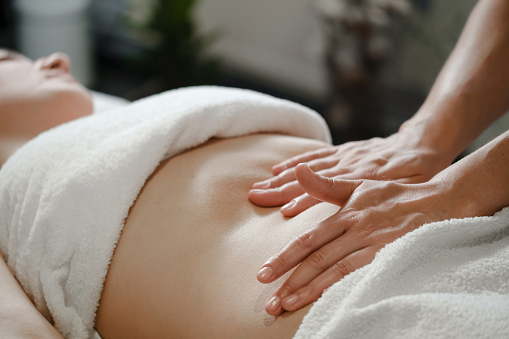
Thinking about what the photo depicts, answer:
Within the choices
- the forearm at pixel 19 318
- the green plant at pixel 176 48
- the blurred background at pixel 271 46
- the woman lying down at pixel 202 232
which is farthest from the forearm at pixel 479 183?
the green plant at pixel 176 48

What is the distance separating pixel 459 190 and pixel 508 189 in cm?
8

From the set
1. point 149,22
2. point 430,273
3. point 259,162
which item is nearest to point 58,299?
point 259,162

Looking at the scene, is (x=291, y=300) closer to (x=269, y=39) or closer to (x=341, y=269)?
(x=341, y=269)

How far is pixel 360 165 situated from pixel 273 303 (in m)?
0.41

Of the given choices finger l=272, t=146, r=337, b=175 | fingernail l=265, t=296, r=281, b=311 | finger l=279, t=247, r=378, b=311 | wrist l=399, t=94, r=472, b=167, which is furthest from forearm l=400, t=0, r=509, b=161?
fingernail l=265, t=296, r=281, b=311

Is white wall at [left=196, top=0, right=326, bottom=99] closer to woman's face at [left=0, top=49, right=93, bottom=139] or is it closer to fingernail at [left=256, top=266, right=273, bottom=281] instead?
woman's face at [left=0, top=49, right=93, bottom=139]

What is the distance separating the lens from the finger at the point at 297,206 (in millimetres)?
979

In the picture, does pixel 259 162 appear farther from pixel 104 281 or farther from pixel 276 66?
pixel 276 66

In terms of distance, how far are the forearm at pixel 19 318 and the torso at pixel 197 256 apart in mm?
129

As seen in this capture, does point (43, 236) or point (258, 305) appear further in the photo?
point (43, 236)

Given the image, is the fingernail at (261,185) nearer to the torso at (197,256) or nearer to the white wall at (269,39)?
the torso at (197,256)

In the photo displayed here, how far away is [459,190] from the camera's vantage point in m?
A: 0.89

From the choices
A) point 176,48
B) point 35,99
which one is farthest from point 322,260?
point 176,48

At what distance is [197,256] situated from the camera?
3.13 ft
